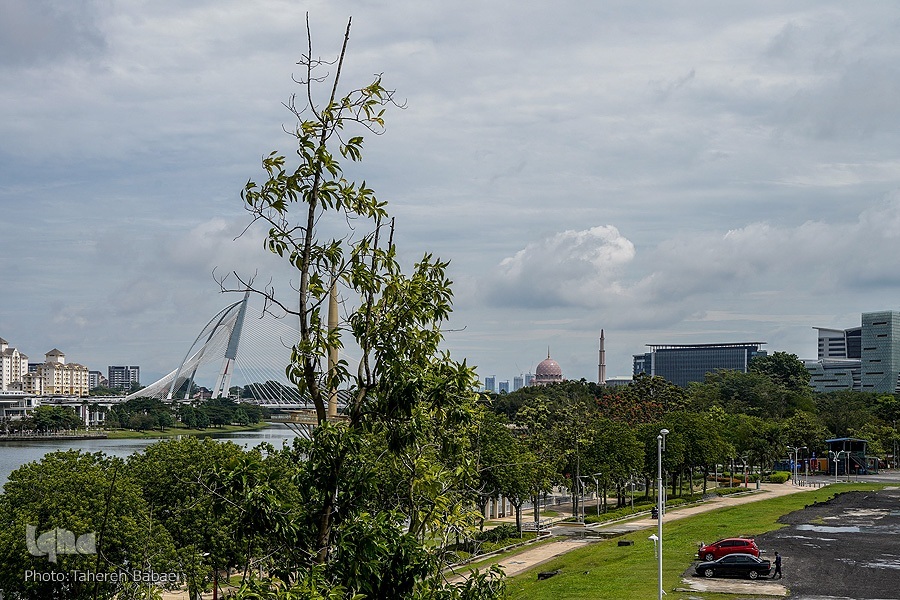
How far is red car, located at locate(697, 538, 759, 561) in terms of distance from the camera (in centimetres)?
3869

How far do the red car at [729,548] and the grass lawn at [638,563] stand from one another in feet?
3.62

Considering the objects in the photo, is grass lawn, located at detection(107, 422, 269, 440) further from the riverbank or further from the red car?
the red car

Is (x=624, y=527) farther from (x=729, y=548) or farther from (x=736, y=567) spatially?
(x=736, y=567)

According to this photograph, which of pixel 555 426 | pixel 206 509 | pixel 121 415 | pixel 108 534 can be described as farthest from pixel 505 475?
pixel 121 415

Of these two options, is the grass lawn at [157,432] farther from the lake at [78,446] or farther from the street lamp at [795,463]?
the street lamp at [795,463]

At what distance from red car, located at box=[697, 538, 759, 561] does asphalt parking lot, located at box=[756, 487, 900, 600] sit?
1.63 meters

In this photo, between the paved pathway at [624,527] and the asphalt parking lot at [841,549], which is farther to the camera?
the paved pathway at [624,527]

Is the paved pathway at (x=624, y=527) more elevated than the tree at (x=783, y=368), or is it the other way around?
the tree at (x=783, y=368)

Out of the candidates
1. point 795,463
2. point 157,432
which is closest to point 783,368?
point 795,463

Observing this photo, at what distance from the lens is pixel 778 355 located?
152250 millimetres

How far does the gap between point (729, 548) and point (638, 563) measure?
4.02 meters

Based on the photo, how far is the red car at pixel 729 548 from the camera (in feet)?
127

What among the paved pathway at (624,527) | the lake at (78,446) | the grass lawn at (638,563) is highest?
the grass lawn at (638,563)
